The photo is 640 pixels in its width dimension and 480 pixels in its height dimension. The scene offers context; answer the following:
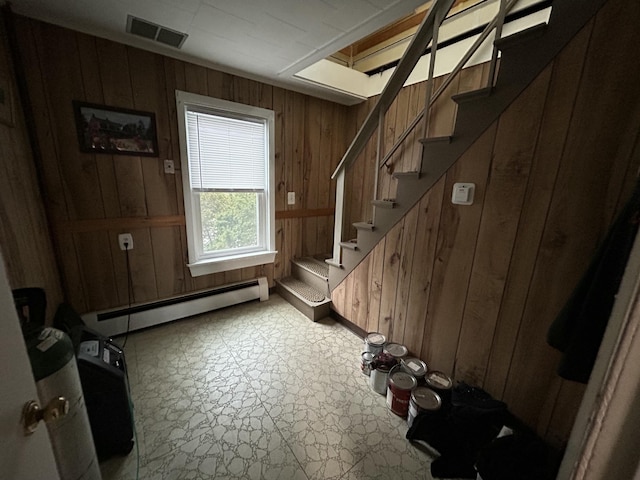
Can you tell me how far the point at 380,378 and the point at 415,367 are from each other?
0.24 metres

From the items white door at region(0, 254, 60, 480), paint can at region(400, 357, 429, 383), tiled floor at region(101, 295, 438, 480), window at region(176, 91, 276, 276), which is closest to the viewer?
white door at region(0, 254, 60, 480)

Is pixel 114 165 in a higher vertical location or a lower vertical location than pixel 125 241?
higher

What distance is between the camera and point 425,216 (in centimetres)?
160

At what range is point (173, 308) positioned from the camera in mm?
2320

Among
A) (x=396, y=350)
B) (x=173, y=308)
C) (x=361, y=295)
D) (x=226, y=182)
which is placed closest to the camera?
(x=396, y=350)

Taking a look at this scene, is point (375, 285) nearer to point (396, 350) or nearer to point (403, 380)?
point (396, 350)

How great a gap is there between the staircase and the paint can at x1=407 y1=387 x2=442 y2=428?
3.93 feet

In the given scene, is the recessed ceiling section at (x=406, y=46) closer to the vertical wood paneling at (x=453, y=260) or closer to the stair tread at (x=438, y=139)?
the stair tread at (x=438, y=139)

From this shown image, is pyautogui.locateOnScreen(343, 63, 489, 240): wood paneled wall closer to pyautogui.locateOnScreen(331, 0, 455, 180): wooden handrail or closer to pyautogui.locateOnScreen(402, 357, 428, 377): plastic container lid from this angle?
pyautogui.locateOnScreen(331, 0, 455, 180): wooden handrail

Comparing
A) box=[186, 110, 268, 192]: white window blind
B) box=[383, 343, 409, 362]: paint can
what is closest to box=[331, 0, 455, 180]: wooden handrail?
box=[186, 110, 268, 192]: white window blind

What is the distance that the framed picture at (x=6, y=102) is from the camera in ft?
4.41

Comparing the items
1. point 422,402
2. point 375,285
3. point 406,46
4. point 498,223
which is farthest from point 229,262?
point 406,46

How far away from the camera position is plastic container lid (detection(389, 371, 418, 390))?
146 cm

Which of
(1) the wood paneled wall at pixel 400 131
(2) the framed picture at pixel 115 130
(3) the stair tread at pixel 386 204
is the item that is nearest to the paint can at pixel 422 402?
(3) the stair tread at pixel 386 204
